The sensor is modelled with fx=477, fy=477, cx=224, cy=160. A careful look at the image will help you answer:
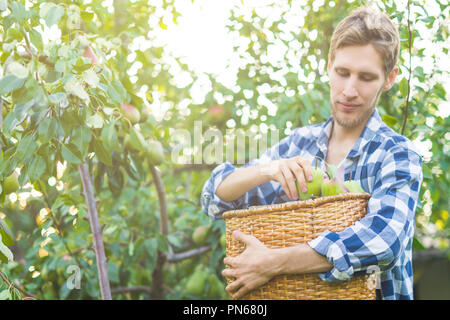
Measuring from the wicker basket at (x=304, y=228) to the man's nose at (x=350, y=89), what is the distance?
0.28m

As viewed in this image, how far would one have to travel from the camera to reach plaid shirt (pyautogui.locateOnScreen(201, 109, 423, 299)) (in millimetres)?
890

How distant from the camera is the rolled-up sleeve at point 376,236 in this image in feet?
2.90

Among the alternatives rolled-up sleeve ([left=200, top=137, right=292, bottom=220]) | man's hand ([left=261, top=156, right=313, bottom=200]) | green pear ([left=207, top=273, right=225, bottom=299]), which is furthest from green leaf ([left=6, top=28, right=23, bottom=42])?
green pear ([left=207, top=273, right=225, bottom=299])

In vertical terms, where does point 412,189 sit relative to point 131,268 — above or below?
above

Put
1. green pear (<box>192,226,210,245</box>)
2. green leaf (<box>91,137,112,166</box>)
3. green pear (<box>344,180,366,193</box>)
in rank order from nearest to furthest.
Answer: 1. green pear (<box>344,180,366,193</box>)
2. green leaf (<box>91,137,112,166</box>)
3. green pear (<box>192,226,210,245</box>)

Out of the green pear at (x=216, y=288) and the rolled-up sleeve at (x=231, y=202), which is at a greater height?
the rolled-up sleeve at (x=231, y=202)

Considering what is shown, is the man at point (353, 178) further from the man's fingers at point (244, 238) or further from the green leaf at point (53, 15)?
the green leaf at point (53, 15)

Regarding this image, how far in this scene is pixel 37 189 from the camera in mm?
1460

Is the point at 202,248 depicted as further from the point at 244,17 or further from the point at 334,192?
the point at 334,192

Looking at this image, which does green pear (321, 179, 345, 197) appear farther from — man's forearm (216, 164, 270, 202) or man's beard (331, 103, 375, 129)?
man's beard (331, 103, 375, 129)

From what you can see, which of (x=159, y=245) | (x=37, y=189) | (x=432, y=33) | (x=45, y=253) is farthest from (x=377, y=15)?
Answer: (x=45, y=253)

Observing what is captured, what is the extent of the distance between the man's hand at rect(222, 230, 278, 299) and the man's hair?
1.75 ft

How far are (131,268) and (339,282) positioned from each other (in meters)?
1.64

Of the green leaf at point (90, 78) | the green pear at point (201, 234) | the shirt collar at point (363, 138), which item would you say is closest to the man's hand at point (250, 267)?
the shirt collar at point (363, 138)
